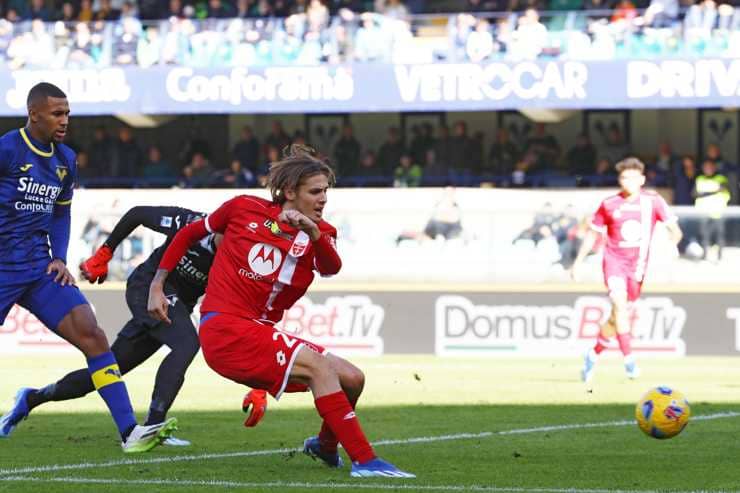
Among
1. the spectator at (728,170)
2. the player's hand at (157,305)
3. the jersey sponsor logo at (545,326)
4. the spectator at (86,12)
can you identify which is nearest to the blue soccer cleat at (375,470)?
the player's hand at (157,305)

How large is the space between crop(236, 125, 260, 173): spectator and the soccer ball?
1866cm

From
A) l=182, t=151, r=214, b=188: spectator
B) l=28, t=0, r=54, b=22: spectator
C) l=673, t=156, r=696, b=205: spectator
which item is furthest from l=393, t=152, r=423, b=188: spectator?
l=28, t=0, r=54, b=22: spectator

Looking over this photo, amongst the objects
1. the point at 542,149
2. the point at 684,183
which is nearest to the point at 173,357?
the point at 684,183

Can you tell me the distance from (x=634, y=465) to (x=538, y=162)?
59.2 ft

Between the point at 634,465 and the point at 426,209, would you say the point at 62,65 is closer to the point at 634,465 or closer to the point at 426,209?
the point at 426,209

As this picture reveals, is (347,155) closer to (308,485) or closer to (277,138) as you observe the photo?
(277,138)

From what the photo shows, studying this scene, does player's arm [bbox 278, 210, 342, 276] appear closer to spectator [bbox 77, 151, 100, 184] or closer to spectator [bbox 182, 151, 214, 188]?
spectator [bbox 182, 151, 214, 188]

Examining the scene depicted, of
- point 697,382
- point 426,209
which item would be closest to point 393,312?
point 426,209

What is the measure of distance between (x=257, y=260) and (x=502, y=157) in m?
19.5

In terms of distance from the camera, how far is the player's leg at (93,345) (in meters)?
9.14

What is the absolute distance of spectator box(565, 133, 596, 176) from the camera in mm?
26250

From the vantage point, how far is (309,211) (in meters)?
7.87

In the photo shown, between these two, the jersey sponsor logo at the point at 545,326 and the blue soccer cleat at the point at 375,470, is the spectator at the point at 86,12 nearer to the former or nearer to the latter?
the jersey sponsor logo at the point at 545,326

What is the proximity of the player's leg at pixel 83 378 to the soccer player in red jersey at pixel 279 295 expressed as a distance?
1.92m
